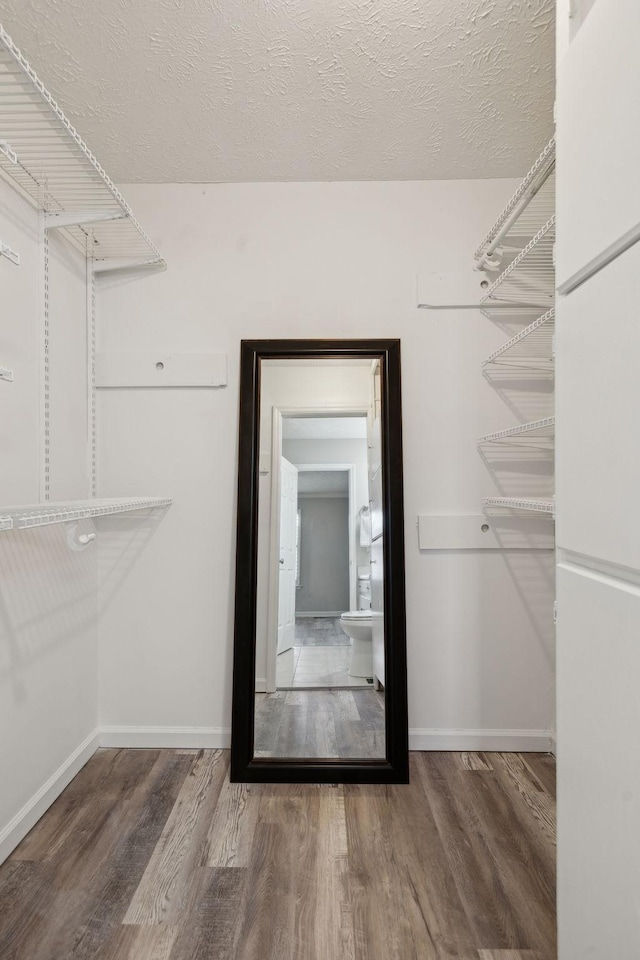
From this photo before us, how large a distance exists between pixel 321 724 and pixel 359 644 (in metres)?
0.33

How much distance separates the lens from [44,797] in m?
1.83

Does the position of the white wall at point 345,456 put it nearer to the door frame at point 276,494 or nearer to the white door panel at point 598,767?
the door frame at point 276,494

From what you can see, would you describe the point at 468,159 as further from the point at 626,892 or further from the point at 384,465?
the point at 626,892

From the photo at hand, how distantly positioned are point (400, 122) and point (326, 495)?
1352 millimetres

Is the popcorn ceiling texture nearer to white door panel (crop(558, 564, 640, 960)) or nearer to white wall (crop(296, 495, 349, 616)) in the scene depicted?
white wall (crop(296, 495, 349, 616))

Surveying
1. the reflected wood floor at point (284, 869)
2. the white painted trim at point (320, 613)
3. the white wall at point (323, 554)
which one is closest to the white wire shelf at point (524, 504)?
the white wall at point (323, 554)

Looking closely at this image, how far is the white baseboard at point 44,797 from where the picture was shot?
1622 mm

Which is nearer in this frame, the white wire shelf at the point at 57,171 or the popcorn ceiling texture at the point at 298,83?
the white wire shelf at the point at 57,171

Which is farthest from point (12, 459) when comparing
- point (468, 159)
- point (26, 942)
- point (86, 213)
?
point (468, 159)

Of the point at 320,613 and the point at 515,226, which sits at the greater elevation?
the point at 515,226

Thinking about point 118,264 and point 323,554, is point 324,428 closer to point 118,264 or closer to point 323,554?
point 323,554

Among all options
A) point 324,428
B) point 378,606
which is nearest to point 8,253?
point 324,428

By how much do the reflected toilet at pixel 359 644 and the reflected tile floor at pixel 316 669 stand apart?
20mm

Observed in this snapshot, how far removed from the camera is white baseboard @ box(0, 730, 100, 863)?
1.62 meters
